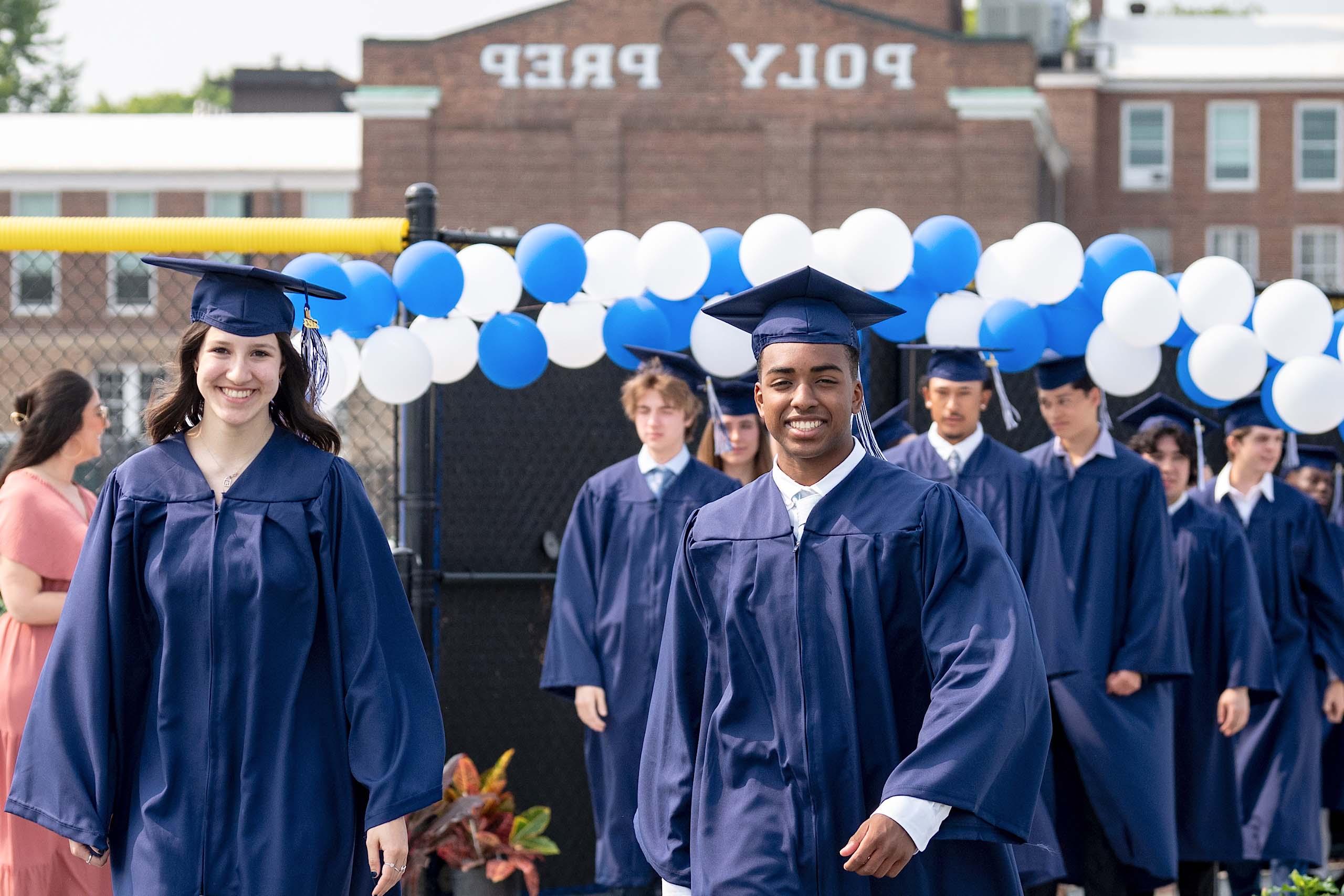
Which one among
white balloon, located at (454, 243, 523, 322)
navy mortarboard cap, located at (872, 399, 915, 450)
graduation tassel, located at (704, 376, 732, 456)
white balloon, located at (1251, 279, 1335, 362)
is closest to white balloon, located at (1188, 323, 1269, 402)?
white balloon, located at (1251, 279, 1335, 362)

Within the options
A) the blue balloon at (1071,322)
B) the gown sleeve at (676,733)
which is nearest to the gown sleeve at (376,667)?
the gown sleeve at (676,733)

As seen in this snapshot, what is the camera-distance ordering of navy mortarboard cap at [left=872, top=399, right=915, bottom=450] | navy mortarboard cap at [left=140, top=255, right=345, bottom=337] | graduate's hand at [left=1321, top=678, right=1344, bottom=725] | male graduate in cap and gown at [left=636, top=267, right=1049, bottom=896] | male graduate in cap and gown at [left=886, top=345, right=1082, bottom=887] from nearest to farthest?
1. male graduate in cap and gown at [left=636, top=267, right=1049, bottom=896]
2. navy mortarboard cap at [left=140, top=255, right=345, bottom=337]
3. male graduate in cap and gown at [left=886, top=345, right=1082, bottom=887]
4. navy mortarboard cap at [left=872, top=399, right=915, bottom=450]
5. graduate's hand at [left=1321, top=678, right=1344, bottom=725]

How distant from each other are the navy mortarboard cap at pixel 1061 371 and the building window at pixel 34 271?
19117 mm

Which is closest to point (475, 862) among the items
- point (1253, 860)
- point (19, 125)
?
point (1253, 860)

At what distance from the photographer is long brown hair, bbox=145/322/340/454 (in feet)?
12.6

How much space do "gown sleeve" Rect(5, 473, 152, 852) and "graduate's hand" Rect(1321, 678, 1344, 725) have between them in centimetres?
558

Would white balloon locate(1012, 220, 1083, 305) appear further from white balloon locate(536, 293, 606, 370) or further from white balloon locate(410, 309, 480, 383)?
white balloon locate(410, 309, 480, 383)

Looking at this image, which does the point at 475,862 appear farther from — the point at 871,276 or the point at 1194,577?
the point at 1194,577

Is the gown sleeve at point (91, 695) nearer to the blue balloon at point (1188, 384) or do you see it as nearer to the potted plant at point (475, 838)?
the potted plant at point (475, 838)

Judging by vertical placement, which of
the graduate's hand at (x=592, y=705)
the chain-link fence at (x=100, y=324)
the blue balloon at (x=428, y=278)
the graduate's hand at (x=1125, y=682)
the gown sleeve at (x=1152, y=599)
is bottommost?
the graduate's hand at (x=592, y=705)

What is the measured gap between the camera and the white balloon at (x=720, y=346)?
6449mm

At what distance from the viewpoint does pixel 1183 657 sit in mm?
6066

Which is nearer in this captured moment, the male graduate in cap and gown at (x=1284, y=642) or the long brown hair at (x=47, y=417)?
the long brown hair at (x=47, y=417)

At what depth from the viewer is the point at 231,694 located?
11.7 ft
